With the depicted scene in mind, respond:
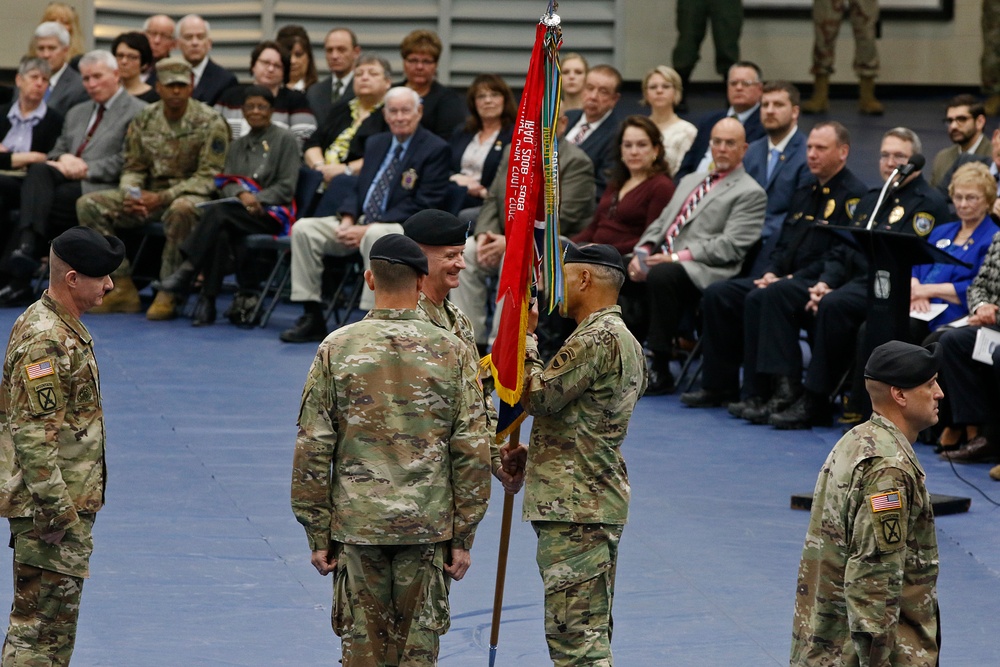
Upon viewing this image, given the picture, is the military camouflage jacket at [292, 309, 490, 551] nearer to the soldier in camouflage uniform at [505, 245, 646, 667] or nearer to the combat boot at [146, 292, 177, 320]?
the soldier in camouflage uniform at [505, 245, 646, 667]

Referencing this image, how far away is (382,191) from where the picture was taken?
33.7 feet

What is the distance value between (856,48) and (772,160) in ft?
22.4

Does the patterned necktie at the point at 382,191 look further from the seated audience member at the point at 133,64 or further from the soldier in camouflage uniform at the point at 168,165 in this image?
the seated audience member at the point at 133,64

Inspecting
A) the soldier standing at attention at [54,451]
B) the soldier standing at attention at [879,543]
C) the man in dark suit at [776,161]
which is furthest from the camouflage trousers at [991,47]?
the soldier standing at attention at [54,451]

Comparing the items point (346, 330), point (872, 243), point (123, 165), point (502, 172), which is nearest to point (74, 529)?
point (346, 330)

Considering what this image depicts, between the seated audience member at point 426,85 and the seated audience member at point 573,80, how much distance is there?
783 millimetres

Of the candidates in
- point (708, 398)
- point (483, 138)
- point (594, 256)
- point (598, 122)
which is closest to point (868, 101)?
point (598, 122)

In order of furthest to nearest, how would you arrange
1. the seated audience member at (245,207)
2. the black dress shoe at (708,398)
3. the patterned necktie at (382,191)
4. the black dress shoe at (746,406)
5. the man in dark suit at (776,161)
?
the seated audience member at (245,207) < the patterned necktie at (382,191) < the man in dark suit at (776,161) < the black dress shoe at (708,398) < the black dress shoe at (746,406)

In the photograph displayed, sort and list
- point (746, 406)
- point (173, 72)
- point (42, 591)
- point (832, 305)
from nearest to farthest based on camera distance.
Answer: point (42, 591), point (832, 305), point (746, 406), point (173, 72)

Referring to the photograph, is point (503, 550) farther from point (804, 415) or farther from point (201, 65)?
point (201, 65)

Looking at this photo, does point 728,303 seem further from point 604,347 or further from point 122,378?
point 604,347

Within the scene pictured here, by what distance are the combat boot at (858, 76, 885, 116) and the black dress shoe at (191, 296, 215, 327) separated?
7.76 m

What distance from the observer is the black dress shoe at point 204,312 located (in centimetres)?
1080

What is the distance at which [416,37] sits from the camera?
36.6ft
